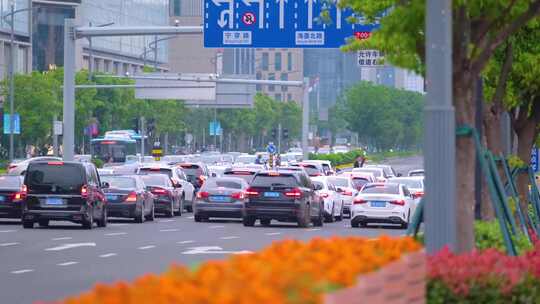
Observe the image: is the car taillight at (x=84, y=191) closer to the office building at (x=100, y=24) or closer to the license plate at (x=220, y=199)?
the license plate at (x=220, y=199)

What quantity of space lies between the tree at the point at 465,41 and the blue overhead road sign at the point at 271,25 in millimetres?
23348

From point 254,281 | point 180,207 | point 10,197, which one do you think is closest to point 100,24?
point 180,207

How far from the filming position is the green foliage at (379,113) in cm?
14712

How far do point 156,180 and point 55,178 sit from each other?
34.7 feet

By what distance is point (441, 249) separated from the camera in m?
14.2

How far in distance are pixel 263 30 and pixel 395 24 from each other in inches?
979

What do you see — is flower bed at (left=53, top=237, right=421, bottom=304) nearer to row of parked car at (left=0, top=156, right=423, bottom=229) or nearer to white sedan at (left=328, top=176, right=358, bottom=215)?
row of parked car at (left=0, top=156, right=423, bottom=229)

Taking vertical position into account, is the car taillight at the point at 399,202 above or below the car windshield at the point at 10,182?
below

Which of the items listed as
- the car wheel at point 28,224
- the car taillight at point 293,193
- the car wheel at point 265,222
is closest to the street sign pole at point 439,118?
the car wheel at point 28,224

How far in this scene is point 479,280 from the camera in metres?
12.7

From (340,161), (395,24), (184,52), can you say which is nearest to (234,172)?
(395,24)

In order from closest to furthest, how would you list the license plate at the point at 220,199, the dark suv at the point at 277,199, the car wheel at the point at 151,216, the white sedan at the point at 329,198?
the dark suv at the point at 277,199, the license plate at the point at 220,199, the car wheel at the point at 151,216, the white sedan at the point at 329,198

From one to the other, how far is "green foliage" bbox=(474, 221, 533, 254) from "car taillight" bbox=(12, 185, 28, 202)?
2061cm

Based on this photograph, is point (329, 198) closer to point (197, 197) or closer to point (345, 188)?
point (345, 188)
